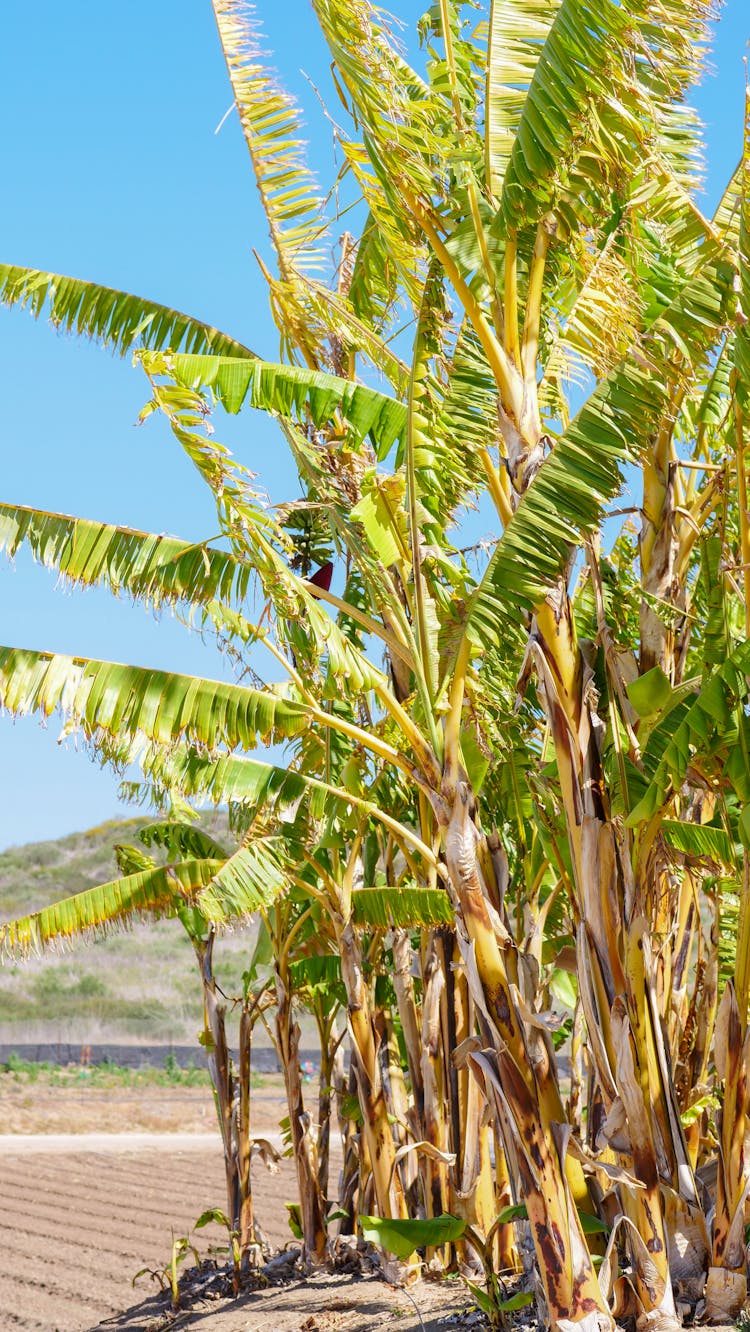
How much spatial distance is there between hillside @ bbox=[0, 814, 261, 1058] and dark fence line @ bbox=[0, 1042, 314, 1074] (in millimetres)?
476

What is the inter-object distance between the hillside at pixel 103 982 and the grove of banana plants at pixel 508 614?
16.3m

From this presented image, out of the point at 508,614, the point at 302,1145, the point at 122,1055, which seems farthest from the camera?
the point at 122,1055

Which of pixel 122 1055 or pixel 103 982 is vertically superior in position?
pixel 103 982

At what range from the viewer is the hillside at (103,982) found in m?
33.5

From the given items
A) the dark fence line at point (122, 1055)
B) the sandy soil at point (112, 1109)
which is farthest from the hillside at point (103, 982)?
the sandy soil at point (112, 1109)

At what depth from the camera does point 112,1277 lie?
11.1 metres

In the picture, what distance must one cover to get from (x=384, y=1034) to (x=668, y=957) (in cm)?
274

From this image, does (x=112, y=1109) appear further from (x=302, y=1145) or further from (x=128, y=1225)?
(x=302, y=1145)

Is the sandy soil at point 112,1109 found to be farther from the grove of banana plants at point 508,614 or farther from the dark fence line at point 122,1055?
the grove of banana plants at point 508,614

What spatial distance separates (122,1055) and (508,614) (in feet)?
86.0

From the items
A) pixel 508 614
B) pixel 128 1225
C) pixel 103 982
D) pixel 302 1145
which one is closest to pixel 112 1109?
pixel 128 1225

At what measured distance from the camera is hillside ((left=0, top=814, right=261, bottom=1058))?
33.5 meters

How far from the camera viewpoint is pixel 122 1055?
94.8ft

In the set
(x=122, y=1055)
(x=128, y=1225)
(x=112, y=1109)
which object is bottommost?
(x=112, y=1109)
